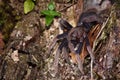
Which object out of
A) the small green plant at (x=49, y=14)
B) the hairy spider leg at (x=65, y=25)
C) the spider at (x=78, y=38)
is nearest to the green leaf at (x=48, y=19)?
the small green plant at (x=49, y=14)

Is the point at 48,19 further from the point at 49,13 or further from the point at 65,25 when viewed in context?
the point at 65,25

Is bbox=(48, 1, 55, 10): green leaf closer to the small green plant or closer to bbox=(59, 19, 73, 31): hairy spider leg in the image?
the small green plant

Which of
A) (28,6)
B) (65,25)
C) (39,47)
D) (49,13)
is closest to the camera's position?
(65,25)

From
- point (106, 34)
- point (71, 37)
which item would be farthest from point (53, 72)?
point (106, 34)

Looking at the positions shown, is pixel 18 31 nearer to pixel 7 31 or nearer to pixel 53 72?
pixel 7 31

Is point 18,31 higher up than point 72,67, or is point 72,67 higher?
point 18,31

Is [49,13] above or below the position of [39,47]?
above

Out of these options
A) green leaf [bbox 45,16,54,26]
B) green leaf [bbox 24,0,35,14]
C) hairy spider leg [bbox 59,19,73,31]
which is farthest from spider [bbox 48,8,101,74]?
green leaf [bbox 24,0,35,14]

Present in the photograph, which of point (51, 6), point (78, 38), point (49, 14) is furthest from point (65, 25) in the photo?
point (51, 6)

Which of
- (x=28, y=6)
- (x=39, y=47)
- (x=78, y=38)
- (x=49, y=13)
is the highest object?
(x=28, y=6)
